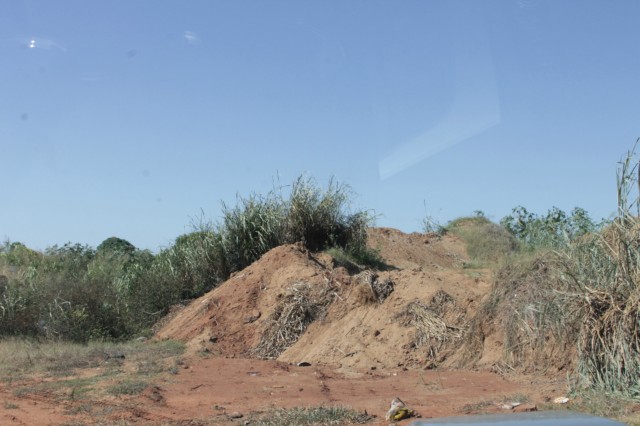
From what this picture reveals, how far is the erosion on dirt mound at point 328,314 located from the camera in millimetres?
13883

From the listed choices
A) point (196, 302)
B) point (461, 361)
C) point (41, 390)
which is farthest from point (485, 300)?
point (196, 302)

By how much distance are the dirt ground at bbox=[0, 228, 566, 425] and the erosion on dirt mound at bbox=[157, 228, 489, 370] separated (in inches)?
1.2

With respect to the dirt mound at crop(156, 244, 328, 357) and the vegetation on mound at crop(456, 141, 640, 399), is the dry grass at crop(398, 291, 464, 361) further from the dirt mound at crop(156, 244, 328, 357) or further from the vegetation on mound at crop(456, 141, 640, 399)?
the dirt mound at crop(156, 244, 328, 357)

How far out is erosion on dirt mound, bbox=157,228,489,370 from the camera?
1388 centimetres

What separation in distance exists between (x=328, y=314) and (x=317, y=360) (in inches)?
86.0

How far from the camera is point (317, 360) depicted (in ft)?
47.0

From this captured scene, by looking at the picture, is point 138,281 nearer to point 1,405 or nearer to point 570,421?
point 1,405

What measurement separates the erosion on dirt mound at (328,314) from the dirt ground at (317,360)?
1.2 inches

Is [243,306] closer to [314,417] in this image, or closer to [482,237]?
[314,417]

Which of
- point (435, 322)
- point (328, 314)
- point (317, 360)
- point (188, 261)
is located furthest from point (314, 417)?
point (188, 261)

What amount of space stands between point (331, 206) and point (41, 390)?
12.4 metres

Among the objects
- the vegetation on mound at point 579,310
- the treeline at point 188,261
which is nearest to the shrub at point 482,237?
the treeline at point 188,261

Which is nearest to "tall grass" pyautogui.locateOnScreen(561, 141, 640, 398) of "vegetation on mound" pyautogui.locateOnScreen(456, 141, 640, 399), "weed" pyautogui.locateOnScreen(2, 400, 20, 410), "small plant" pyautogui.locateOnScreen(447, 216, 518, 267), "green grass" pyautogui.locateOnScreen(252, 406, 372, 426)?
"vegetation on mound" pyautogui.locateOnScreen(456, 141, 640, 399)

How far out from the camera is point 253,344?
1641 centimetres
